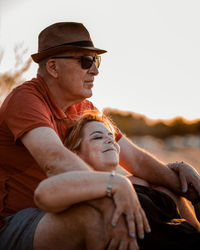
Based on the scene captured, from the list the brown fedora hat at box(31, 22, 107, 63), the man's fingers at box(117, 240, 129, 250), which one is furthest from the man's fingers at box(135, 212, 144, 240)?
the brown fedora hat at box(31, 22, 107, 63)

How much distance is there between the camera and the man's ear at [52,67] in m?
3.28

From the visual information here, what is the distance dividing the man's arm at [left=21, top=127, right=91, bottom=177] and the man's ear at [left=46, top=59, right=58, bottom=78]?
3.22ft

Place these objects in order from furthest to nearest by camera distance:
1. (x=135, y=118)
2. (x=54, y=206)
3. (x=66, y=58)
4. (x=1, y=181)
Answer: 1. (x=135, y=118)
2. (x=66, y=58)
3. (x=1, y=181)
4. (x=54, y=206)

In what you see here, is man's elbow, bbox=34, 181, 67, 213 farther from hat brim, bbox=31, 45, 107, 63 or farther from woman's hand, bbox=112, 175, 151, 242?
hat brim, bbox=31, 45, 107, 63

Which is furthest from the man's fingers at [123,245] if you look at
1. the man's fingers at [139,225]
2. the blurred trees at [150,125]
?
the blurred trees at [150,125]

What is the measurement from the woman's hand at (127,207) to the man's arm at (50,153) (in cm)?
26

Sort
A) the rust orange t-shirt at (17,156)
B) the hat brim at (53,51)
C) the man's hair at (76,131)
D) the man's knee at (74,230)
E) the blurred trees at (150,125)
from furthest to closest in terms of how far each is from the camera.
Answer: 1. the blurred trees at (150,125)
2. the hat brim at (53,51)
3. the man's hair at (76,131)
4. the rust orange t-shirt at (17,156)
5. the man's knee at (74,230)

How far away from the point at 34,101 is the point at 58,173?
0.75m

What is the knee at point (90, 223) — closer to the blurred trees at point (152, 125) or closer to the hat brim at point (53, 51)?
the hat brim at point (53, 51)

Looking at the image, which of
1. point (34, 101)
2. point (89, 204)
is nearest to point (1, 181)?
point (34, 101)

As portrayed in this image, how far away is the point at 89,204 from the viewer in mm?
2162

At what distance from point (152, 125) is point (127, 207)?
751 inches

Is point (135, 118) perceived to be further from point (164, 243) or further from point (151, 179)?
point (164, 243)

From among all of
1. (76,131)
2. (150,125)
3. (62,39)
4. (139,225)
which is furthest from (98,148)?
(150,125)
